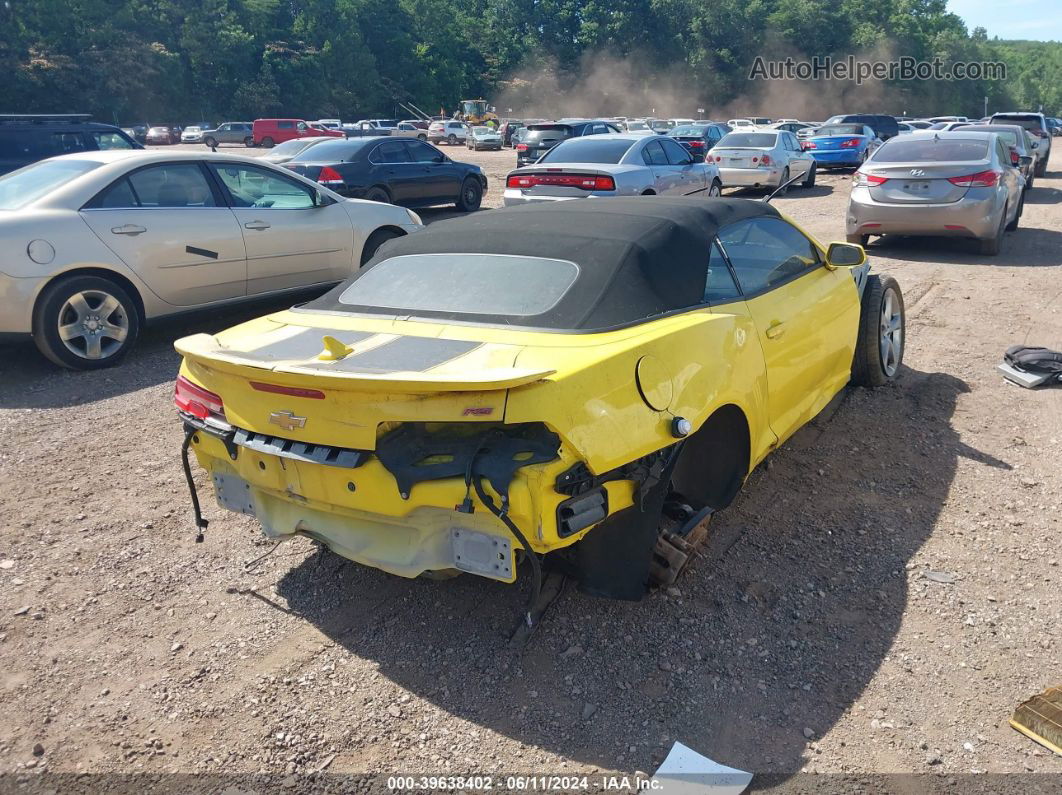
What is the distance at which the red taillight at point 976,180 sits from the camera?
9844 mm

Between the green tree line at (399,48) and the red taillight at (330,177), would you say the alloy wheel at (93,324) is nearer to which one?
the red taillight at (330,177)

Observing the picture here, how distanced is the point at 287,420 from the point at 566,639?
4.30 feet

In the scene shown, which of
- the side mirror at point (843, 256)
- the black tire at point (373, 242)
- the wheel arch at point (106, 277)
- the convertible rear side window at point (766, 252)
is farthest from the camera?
the black tire at point (373, 242)

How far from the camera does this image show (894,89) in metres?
78.9

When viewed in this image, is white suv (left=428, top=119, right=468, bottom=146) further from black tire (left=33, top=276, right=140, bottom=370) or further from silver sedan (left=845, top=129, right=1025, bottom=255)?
black tire (left=33, top=276, right=140, bottom=370)

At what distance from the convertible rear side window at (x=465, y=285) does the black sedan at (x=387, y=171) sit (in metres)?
9.47

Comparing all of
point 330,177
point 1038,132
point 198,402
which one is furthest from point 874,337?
point 1038,132

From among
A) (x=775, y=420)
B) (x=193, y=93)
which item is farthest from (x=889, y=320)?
(x=193, y=93)

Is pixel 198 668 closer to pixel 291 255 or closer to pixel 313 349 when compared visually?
pixel 313 349

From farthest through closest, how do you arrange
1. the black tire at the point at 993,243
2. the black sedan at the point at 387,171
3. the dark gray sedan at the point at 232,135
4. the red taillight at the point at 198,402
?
the dark gray sedan at the point at 232,135 < the black sedan at the point at 387,171 < the black tire at the point at 993,243 < the red taillight at the point at 198,402

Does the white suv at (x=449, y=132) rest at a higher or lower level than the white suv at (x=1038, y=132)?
higher

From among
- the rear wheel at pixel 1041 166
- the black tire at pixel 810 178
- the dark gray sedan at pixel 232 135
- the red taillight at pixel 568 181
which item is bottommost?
the rear wheel at pixel 1041 166

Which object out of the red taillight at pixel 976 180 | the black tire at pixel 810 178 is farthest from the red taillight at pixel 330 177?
the black tire at pixel 810 178

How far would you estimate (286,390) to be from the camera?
112 inches
